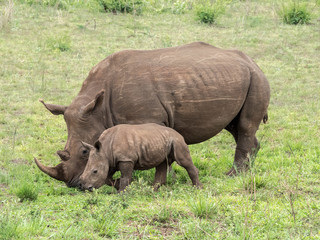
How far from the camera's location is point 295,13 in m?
16.7

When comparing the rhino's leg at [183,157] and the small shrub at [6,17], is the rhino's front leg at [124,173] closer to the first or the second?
the rhino's leg at [183,157]

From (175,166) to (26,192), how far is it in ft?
8.33

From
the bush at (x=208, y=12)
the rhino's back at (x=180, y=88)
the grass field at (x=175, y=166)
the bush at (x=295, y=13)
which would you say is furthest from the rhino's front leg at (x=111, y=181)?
the bush at (x=295, y=13)

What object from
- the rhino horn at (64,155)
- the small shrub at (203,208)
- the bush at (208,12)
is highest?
the small shrub at (203,208)

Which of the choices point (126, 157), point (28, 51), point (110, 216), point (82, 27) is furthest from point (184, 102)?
point (82, 27)

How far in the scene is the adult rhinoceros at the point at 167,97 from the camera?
294 inches

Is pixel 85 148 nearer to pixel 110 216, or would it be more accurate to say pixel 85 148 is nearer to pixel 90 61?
pixel 110 216

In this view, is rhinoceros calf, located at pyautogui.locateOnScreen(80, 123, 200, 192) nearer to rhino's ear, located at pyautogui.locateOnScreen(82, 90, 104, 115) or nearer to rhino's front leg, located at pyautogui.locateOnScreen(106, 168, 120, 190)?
rhino's front leg, located at pyautogui.locateOnScreen(106, 168, 120, 190)

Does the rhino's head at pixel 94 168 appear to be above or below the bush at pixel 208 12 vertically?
above

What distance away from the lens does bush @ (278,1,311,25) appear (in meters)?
16.6

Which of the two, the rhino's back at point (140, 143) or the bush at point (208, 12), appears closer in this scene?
the rhino's back at point (140, 143)

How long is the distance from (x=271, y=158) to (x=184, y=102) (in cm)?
192

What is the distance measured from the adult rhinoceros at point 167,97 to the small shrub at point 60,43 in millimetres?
6657

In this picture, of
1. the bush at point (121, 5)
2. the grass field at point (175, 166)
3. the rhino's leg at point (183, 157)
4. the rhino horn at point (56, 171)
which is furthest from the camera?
the bush at point (121, 5)
